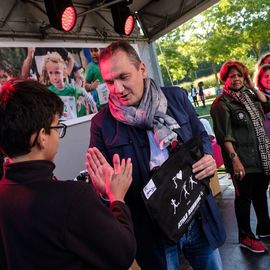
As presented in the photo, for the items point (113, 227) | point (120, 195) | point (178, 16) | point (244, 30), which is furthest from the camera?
point (244, 30)

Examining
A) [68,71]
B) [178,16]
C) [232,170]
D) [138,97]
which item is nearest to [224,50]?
[178,16]

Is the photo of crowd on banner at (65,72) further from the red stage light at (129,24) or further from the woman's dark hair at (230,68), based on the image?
the woman's dark hair at (230,68)

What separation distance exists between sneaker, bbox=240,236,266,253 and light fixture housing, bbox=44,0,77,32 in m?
2.79

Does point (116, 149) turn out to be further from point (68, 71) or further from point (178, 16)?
A: point (178, 16)

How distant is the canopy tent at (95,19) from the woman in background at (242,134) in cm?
Result: 196

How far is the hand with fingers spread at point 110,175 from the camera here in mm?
1179

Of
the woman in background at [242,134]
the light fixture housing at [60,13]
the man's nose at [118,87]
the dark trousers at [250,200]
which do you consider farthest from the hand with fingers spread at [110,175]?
the light fixture housing at [60,13]

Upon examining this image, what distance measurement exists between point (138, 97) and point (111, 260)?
0.83m

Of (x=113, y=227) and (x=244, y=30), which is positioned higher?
(x=244, y=30)

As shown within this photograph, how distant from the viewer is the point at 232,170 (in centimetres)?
286

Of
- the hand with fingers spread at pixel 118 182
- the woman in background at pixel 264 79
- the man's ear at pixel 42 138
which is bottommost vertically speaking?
the hand with fingers spread at pixel 118 182

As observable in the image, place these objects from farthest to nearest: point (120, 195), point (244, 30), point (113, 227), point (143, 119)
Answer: point (244, 30) < point (143, 119) < point (120, 195) < point (113, 227)

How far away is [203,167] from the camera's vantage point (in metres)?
1.53

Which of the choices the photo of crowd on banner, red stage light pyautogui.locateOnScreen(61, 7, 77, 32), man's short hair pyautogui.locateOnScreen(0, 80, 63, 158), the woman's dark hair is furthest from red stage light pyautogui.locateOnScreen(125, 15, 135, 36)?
man's short hair pyautogui.locateOnScreen(0, 80, 63, 158)
